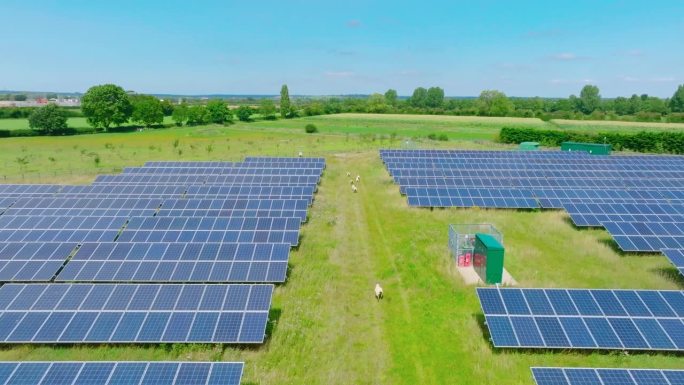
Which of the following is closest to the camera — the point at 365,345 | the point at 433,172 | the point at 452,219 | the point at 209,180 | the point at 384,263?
the point at 365,345

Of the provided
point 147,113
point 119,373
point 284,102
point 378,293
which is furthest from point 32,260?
point 284,102

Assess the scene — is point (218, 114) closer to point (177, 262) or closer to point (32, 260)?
point (32, 260)

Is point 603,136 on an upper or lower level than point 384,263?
upper

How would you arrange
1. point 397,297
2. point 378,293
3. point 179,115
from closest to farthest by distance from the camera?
1. point 378,293
2. point 397,297
3. point 179,115

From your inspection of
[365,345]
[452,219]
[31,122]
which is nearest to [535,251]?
[452,219]

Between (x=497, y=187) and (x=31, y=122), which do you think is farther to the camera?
(x=31, y=122)

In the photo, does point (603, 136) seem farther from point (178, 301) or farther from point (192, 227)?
point (178, 301)

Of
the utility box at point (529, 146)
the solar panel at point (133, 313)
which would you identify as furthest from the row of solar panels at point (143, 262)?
the utility box at point (529, 146)
